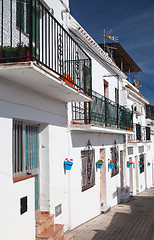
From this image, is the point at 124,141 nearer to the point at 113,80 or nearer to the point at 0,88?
the point at 113,80

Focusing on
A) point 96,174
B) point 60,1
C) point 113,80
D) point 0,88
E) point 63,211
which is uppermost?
point 60,1

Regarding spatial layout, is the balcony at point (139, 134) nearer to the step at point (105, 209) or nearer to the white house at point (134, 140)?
the white house at point (134, 140)

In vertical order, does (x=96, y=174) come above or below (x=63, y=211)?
above

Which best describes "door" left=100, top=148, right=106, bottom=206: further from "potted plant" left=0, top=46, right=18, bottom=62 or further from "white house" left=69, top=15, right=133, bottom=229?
"potted plant" left=0, top=46, right=18, bottom=62

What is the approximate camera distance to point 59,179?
7.79 meters

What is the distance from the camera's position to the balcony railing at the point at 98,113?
941cm

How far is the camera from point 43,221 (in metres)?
6.30

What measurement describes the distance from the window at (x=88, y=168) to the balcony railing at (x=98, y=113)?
1.15 meters

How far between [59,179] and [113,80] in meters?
8.46

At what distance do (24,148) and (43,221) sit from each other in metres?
1.68

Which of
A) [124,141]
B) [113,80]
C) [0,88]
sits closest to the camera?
[0,88]

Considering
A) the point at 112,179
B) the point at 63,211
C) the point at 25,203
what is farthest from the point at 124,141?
the point at 25,203

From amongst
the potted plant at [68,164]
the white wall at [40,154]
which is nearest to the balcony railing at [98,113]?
the white wall at [40,154]

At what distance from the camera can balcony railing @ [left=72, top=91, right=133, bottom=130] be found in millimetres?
9414
